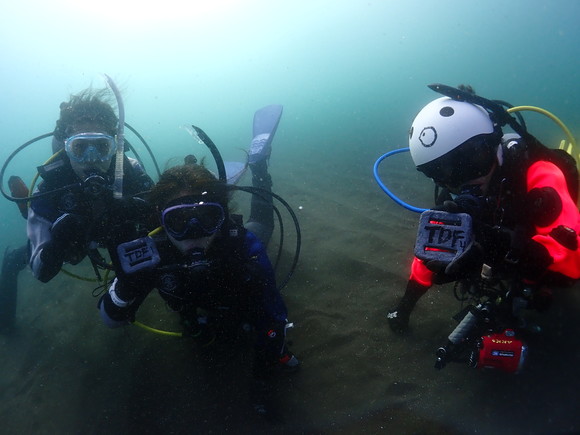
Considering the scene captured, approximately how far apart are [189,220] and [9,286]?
19.6 feet

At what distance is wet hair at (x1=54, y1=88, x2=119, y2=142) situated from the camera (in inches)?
178

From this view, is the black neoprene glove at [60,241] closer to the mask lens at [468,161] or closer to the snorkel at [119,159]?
the snorkel at [119,159]

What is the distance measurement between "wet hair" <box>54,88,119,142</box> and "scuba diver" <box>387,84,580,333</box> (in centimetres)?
432

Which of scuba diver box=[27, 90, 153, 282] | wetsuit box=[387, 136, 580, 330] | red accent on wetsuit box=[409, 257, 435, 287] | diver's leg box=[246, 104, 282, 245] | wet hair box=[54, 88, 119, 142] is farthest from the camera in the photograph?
diver's leg box=[246, 104, 282, 245]

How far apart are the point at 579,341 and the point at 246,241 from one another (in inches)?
153

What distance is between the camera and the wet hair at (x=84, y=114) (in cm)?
452

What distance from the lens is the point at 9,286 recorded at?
6.50 meters

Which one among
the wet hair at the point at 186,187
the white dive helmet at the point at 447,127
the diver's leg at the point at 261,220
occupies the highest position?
the white dive helmet at the point at 447,127

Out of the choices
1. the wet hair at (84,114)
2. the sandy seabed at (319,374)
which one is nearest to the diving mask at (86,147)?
the wet hair at (84,114)

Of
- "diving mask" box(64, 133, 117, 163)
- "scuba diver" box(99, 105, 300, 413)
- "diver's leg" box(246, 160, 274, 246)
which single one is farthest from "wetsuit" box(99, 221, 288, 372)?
"diver's leg" box(246, 160, 274, 246)

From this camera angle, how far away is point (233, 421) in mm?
3555

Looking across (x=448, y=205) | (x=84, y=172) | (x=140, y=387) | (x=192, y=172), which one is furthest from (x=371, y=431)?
(x=84, y=172)

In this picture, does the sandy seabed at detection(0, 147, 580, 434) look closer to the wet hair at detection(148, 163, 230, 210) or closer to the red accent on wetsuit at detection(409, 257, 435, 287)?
the red accent on wetsuit at detection(409, 257, 435, 287)

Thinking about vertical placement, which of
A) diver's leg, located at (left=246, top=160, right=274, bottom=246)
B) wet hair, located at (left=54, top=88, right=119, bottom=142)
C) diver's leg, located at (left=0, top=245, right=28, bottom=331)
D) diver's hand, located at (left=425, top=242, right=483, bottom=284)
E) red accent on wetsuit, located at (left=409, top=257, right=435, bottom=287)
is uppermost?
wet hair, located at (left=54, top=88, right=119, bottom=142)
